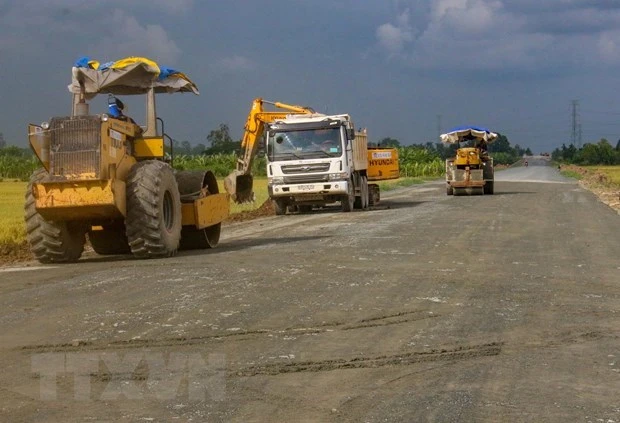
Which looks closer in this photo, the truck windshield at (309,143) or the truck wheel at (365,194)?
the truck windshield at (309,143)

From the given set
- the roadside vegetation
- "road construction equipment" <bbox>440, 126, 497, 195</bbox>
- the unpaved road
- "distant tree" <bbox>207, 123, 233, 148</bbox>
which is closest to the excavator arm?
the roadside vegetation

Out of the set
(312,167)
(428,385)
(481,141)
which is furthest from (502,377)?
(481,141)

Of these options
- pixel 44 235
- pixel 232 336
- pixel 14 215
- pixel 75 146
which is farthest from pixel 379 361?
pixel 14 215

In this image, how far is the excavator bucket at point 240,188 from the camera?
92.4 ft

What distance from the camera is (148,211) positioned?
1545 centimetres

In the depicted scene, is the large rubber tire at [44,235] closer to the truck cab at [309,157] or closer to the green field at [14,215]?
the green field at [14,215]

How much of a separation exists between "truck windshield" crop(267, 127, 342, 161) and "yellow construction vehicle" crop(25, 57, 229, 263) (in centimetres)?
1183

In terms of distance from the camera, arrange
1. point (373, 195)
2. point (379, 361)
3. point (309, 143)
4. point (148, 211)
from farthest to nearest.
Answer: point (373, 195), point (309, 143), point (148, 211), point (379, 361)

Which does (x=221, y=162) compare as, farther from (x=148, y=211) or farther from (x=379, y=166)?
(x=148, y=211)

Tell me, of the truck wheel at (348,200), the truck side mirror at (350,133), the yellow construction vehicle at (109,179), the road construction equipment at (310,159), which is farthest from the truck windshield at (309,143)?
the yellow construction vehicle at (109,179)

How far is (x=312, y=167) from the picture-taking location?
2930 cm

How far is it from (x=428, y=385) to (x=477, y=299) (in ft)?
13.8

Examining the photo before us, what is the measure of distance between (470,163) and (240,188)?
599 inches

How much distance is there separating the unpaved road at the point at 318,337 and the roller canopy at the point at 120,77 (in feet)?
9.17
